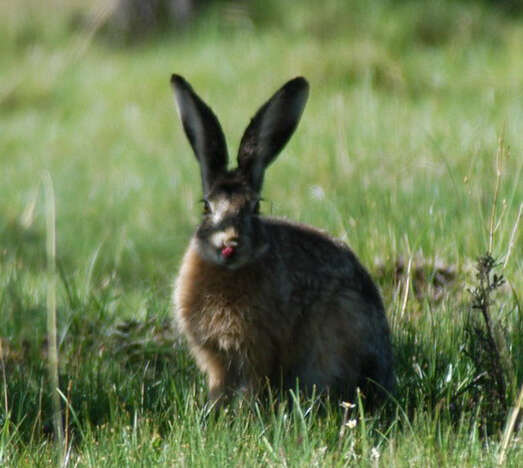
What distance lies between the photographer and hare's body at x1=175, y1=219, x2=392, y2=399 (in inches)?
161

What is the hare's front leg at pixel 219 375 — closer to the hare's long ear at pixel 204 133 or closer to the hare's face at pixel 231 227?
the hare's face at pixel 231 227

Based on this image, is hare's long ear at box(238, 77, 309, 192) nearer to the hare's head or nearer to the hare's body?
the hare's head

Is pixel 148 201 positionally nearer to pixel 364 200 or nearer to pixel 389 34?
pixel 364 200

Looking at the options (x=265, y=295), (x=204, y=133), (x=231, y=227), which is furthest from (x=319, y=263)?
(x=204, y=133)

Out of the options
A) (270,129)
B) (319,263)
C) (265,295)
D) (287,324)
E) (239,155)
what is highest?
(270,129)

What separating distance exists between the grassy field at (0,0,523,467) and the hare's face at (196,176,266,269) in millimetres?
560

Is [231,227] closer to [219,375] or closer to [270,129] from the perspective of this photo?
[270,129]

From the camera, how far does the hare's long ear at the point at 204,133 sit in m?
4.20

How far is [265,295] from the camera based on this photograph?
411 cm

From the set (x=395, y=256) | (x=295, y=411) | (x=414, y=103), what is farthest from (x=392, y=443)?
(x=414, y=103)

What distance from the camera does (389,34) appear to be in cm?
1102

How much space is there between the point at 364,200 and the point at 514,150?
153 centimetres

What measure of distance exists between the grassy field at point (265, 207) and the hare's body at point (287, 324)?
140 mm

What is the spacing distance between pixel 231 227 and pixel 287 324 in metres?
0.47
